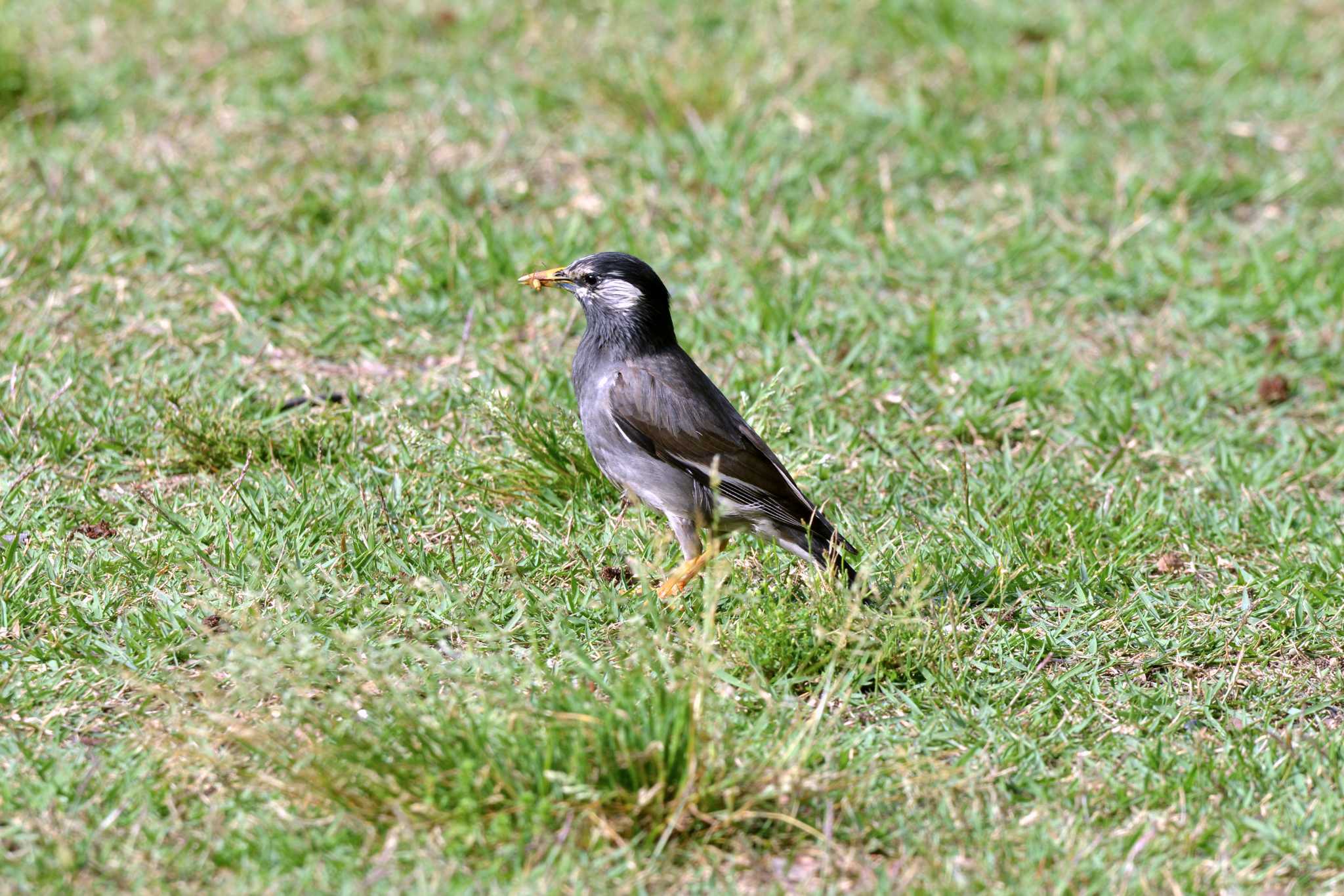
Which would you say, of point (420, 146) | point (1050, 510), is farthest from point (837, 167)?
point (1050, 510)

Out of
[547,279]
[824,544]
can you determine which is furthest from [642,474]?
[547,279]

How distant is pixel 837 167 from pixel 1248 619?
370cm

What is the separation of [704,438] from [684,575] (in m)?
0.45

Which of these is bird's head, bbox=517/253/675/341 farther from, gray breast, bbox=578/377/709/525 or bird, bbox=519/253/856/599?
gray breast, bbox=578/377/709/525

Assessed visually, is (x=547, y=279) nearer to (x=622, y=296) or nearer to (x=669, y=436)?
(x=622, y=296)

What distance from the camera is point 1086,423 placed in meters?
6.18

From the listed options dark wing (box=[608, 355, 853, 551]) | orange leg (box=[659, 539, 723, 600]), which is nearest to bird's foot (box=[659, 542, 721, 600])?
orange leg (box=[659, 539, 723, 600])

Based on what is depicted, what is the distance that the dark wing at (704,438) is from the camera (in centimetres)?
484

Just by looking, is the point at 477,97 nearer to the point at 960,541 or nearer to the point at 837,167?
the point at 837,167

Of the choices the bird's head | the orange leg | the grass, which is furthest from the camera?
the bird's head

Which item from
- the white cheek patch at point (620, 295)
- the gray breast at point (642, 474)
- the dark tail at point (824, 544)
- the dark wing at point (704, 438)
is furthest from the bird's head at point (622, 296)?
the dark tail at point (824, 544)

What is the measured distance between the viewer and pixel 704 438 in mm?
4992

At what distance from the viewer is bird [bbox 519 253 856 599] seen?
4840 mm

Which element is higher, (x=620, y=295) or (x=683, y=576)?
(x=620, y=295)
